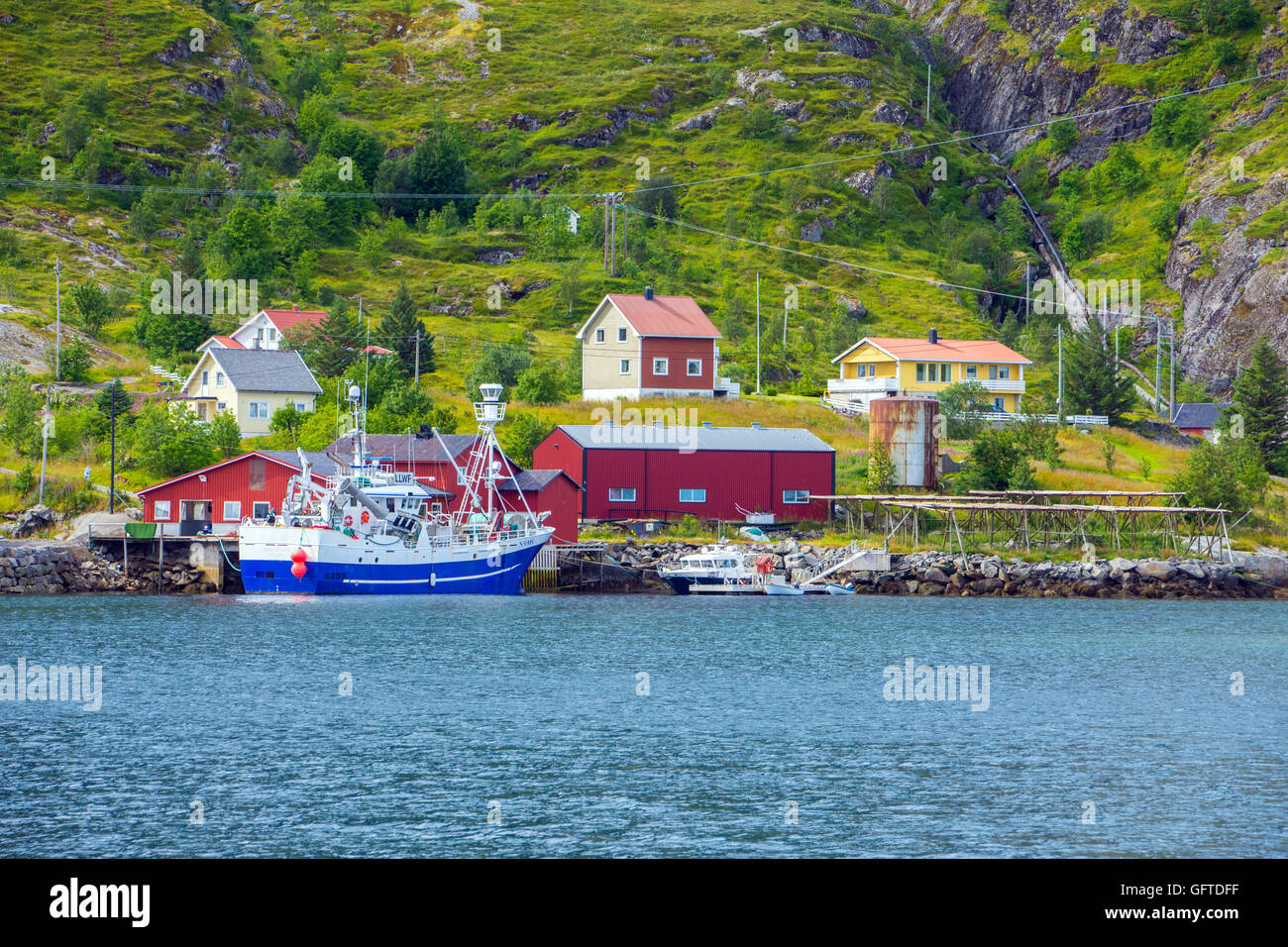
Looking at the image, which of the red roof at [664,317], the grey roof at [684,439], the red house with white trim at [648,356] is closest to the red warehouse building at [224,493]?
the grey roof at [684,439]

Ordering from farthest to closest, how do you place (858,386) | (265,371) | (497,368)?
(858,386) → (497,368) → (265,371)

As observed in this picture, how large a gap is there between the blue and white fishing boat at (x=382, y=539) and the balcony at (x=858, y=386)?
106ft

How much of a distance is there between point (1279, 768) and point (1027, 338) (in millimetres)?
96598

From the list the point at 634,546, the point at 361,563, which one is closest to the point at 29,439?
the point at 361,563

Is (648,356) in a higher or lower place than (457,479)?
higher

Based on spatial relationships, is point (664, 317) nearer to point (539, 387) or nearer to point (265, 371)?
point (539, 387)

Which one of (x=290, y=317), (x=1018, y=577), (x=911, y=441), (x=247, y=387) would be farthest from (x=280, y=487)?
(x=290, y=317)

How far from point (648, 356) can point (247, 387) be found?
23.8 m

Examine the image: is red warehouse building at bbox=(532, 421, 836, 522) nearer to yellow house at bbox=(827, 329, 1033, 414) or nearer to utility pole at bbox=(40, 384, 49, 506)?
utility pole at bbox=(40, 384, 49, 506)

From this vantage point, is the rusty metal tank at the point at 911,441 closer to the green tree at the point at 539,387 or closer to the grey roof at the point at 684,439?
the grey roof at the point at 684,439

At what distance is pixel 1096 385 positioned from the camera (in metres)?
89.6

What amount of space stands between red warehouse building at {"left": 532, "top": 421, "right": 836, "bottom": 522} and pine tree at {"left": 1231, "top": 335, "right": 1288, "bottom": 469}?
2929 centimetres
